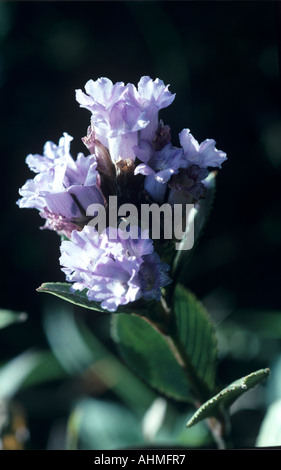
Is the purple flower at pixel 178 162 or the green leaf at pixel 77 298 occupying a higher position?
the purple flower at pixel 178 162

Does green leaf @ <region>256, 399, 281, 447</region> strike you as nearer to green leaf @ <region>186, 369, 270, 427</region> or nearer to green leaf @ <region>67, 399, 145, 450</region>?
green leaf @ <region>186, 369, 270, 427</region>

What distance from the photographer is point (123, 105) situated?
Answer: 783 mm

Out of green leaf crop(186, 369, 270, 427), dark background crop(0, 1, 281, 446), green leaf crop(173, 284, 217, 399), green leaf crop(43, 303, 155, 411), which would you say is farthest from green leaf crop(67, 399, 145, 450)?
green leaf crop(186, 369, 270, 427)

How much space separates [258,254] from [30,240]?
0.65 metres

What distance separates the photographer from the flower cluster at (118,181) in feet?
2.48

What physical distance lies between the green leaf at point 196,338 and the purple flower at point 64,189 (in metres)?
0.26

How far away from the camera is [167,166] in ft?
2.60

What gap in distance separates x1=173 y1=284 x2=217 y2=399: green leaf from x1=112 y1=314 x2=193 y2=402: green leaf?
0.18ft

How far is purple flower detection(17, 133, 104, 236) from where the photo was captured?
0.81 metres

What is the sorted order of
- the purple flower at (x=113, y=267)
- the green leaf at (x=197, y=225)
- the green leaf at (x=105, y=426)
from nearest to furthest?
the purple flower at (x=113, y=267)
the green leaf at (x=197, y=225)
the green leaf at (x=105, y=426)

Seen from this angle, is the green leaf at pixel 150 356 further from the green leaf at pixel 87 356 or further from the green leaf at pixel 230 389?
the green leaf at pixel 87 356

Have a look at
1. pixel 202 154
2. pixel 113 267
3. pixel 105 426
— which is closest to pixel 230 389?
pixel 113 267

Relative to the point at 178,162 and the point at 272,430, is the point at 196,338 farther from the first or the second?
the point at 178,162

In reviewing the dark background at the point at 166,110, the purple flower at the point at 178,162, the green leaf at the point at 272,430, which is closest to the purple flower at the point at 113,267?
the purple flower at the point at 178,162
